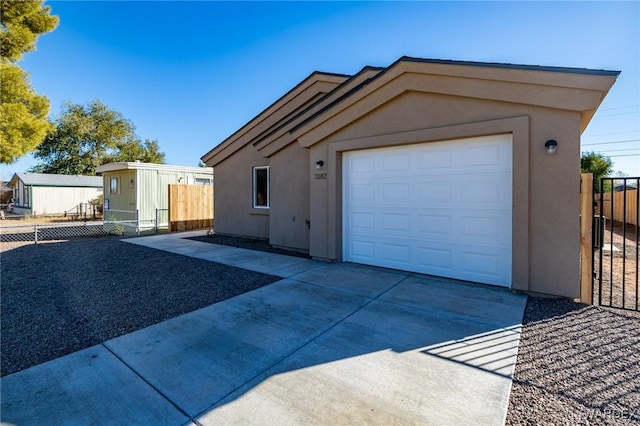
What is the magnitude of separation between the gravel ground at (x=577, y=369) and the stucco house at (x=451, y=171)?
0.94 metres

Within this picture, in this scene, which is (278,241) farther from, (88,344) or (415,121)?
(88,344)

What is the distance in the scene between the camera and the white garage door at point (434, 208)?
5.46m

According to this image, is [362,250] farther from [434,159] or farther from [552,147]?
[552,147]

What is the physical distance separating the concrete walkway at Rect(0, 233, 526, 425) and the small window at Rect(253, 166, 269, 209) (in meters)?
6.39

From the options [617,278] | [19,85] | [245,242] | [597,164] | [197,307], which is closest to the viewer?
[197,307]

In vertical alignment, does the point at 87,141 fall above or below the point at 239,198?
above

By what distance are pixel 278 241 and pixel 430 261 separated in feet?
15.8

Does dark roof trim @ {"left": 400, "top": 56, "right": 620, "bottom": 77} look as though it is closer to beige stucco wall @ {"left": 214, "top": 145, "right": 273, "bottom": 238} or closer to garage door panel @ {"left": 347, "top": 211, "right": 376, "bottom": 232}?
garage door panel @ {"left": 347, "top": 211, "right": 376, "bottom": 232}

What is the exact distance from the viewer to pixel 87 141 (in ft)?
112

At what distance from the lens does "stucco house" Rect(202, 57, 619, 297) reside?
4.79 metres

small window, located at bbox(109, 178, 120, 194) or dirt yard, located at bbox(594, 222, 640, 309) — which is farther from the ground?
small window, located at bbox(109, 178, 120, 194)

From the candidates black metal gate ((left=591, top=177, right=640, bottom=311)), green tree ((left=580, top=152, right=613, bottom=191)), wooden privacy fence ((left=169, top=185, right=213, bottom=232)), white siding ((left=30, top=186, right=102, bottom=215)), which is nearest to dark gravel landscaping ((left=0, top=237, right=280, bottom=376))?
black metal gate ((left=591, top=177, right=640, bottom=311))

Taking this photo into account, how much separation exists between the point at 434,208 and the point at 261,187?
21.9 feet

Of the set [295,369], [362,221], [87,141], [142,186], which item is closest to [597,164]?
[362,221]
